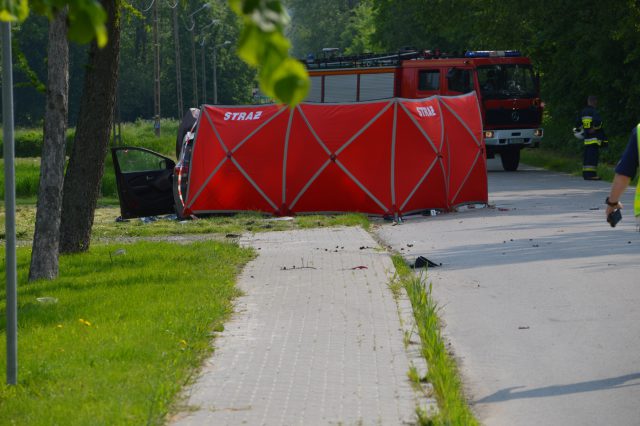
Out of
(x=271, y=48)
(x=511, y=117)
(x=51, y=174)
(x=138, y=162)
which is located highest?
(x=271, y=48)

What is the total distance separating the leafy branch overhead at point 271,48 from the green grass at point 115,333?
3.59m

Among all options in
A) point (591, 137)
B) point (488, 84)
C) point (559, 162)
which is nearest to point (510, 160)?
point (559, 162)

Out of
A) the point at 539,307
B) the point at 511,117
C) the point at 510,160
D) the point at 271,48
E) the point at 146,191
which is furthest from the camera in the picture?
the point at 510,160

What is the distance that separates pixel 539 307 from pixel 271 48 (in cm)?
778

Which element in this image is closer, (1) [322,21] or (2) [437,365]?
(2) [437,365]

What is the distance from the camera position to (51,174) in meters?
11.8

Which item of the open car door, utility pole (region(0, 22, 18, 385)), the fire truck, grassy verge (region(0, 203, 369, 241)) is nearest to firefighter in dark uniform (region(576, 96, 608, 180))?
the fire truck

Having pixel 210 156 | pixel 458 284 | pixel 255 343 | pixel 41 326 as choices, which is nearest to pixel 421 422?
pixel 255 343

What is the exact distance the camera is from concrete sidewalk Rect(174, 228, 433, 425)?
6.16m

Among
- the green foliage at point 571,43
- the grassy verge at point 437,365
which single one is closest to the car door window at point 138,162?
the green foliage at point 571,43

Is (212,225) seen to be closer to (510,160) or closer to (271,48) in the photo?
(510,160)

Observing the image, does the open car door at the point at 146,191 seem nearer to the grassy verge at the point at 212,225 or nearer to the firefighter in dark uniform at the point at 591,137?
the grassy verge at the point at 212,225

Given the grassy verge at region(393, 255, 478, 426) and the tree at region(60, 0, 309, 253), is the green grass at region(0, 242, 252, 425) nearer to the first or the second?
the tree at region(60, 0, 309, 253)

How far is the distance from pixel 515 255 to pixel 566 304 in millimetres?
3436
